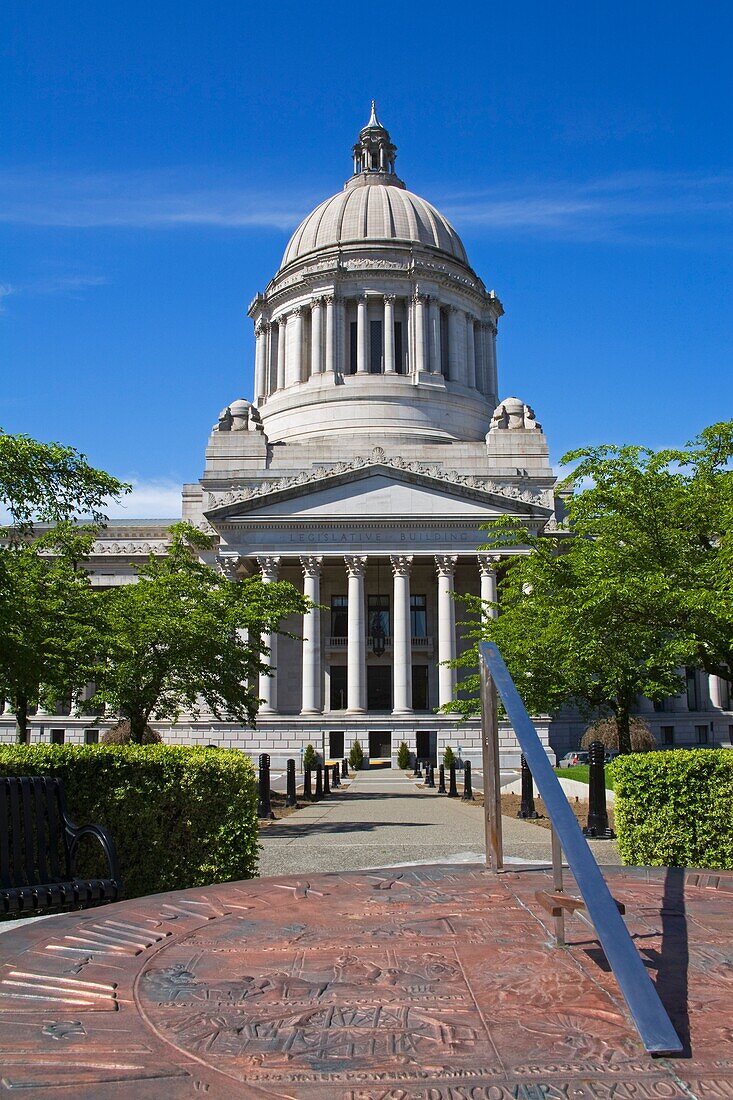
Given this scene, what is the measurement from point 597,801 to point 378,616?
121 ft

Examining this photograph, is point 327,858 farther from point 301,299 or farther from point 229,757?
point 301,299

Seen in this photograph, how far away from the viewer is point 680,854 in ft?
33.9

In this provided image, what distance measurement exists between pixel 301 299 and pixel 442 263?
38.1 feet

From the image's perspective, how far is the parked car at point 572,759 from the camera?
46981 mm

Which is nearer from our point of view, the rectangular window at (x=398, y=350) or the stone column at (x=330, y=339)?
the stone column at (x=330, y=339)

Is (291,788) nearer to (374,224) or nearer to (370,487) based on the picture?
(370,487)

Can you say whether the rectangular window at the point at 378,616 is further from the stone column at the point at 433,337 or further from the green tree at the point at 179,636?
the green tree at the point at 179,636

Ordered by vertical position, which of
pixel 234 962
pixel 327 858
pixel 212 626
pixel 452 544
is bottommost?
pixel 327 858

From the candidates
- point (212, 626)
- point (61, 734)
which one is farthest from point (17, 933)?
point (61, 734)

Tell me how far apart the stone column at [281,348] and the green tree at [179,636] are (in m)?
47.4

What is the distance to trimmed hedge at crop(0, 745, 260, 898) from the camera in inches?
384

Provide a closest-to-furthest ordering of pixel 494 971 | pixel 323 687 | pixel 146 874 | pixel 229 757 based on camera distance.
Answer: pixel 494 971 < pixel 146 874 < pixel 229 757 < pixel 323 687

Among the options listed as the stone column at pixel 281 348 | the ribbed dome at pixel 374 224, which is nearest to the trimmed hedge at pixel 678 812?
the stone column at pixel 281 348

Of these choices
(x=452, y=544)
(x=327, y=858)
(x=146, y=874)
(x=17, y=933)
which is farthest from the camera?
(x=452, y=544)
